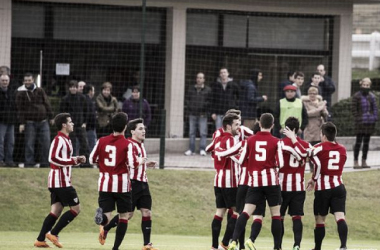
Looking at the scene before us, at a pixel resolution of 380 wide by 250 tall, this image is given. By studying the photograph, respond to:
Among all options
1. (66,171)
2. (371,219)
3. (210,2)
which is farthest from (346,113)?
(66,171)

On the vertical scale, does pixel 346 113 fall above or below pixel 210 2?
below

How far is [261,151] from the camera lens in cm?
1414

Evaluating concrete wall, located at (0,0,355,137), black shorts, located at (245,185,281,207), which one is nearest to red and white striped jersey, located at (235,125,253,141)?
black shorts, located at (245,185,281,207)

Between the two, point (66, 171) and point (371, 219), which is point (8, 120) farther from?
point (371, 219)

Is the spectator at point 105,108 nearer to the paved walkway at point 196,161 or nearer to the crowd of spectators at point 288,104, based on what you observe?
the paved walkway at point 196,161

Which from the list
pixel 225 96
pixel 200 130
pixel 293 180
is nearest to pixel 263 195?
pixel 293 180

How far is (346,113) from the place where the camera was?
82.8 feet

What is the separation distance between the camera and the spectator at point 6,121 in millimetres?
20688

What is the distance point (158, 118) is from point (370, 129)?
215 inches

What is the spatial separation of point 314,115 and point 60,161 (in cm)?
696

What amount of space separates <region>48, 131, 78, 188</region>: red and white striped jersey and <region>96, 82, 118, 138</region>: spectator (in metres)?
6.36

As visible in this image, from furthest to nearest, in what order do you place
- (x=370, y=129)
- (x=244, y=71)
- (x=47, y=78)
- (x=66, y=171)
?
(x=244, y=71) → (x=47, y=78) → (x=370, y=129) → (x=66, y=171)

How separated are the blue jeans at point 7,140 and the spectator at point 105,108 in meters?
1.88

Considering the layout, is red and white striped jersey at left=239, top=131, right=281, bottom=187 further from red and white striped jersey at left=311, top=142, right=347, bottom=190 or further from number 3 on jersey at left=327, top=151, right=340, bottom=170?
number 3 on jersey at left=327, top=151, right=340, bottom=170
